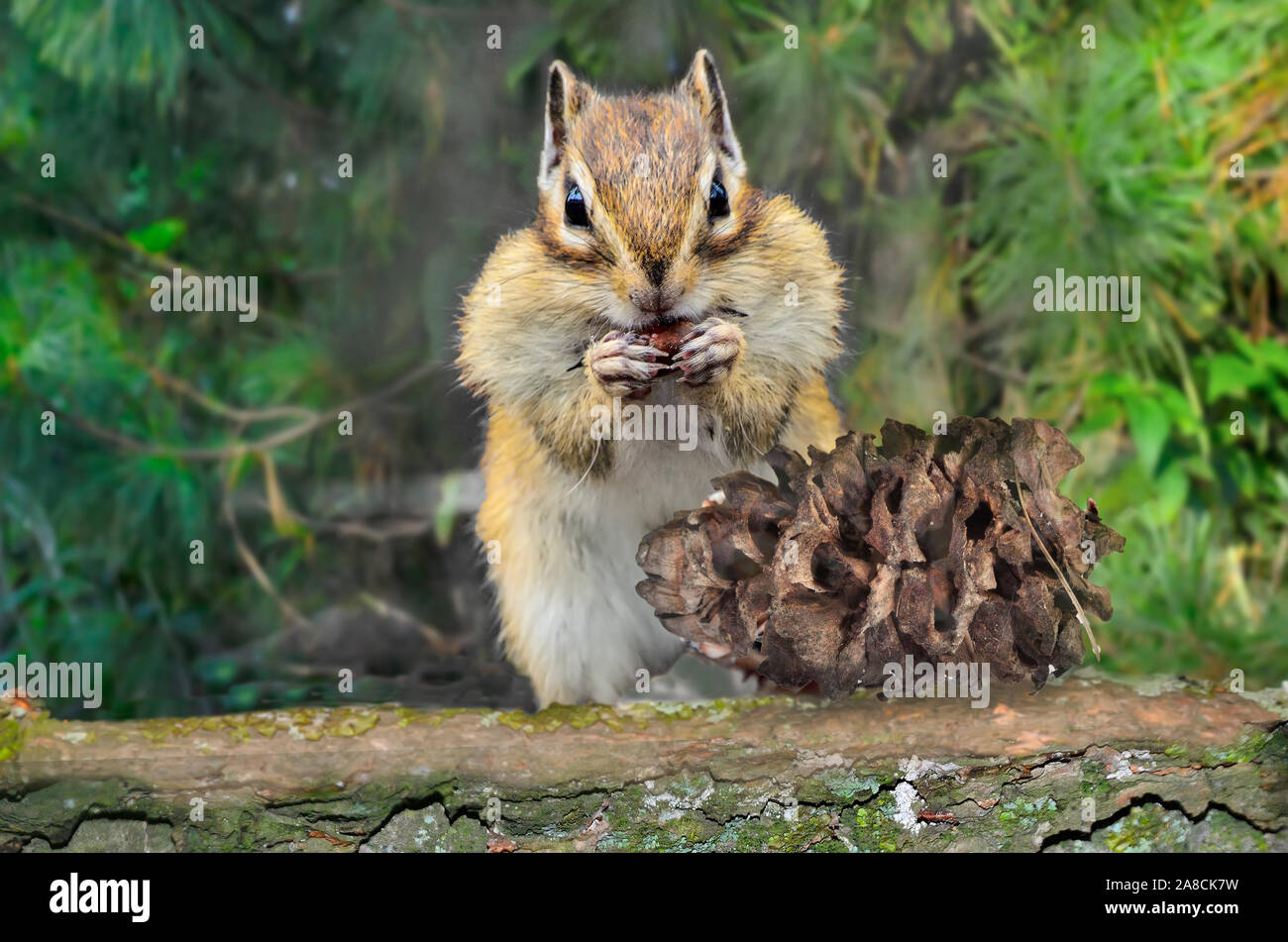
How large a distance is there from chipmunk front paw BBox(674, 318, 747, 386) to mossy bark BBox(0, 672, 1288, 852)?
0.20 metres

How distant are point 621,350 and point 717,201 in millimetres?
104

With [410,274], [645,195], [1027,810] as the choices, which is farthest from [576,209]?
[410,274]

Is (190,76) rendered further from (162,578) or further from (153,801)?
(153,801)

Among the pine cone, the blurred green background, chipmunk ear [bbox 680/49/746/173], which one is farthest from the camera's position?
the blurred green background

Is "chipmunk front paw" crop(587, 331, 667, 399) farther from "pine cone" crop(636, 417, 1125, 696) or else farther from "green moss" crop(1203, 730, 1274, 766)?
"green moss" crop(1203, 730, 1274, 766)

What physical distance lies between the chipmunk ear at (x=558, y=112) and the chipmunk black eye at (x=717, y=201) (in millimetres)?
96

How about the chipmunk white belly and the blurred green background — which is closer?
the chipmunk white belly

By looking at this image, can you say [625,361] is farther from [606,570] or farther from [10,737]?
[10,737]

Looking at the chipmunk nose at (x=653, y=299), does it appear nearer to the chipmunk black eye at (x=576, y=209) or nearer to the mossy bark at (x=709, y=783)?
the chipmunk black eye at (x=576, y=209)

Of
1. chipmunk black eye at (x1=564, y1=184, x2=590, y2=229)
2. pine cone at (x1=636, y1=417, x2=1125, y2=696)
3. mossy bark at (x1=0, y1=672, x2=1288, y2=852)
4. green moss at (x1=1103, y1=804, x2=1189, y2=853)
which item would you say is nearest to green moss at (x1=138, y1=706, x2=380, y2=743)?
mossy bark at (x1=0, y1=672, x2=1288, y2=852)

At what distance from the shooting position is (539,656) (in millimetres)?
848

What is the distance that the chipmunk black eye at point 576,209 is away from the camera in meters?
0.65

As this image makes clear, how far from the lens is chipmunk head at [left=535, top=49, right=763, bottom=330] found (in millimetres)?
611

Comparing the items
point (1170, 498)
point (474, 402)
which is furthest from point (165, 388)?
point (1170, 498)
